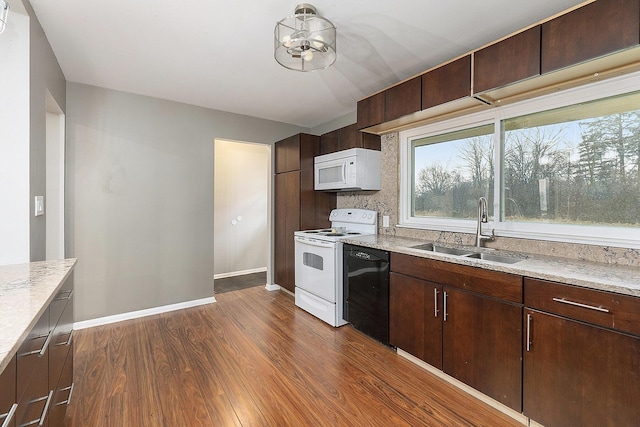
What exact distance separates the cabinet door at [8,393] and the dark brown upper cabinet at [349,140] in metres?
3.04

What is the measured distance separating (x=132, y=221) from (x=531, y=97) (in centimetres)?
389

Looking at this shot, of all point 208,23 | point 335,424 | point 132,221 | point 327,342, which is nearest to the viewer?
point 335,424

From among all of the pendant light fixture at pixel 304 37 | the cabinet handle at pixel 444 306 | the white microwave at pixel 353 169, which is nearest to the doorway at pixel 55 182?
the pendant light fixture at pixel 304 37

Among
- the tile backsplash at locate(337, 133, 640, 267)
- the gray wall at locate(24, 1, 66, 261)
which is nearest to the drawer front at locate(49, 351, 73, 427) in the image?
the gray wall at locate(24, 1, 66, 261)

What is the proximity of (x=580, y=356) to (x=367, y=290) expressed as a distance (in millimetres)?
1498

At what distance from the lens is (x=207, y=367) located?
2232 millimetres

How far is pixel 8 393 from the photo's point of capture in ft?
2.52

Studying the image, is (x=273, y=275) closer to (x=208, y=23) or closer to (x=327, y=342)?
(x=327, y=342)

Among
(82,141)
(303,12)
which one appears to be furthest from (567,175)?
(82,141)

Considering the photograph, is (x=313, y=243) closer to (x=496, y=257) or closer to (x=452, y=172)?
(x=452, y=172)

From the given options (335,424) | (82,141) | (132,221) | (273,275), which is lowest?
(335,424)

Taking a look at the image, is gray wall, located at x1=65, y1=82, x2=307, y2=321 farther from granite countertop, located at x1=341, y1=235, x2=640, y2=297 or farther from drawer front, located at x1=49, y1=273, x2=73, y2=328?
granite countertop, located at x1=341, y1=235, x2=640, y2=297

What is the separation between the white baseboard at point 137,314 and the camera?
9.61ft

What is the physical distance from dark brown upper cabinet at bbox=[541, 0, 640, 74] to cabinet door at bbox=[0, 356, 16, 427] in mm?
2674
